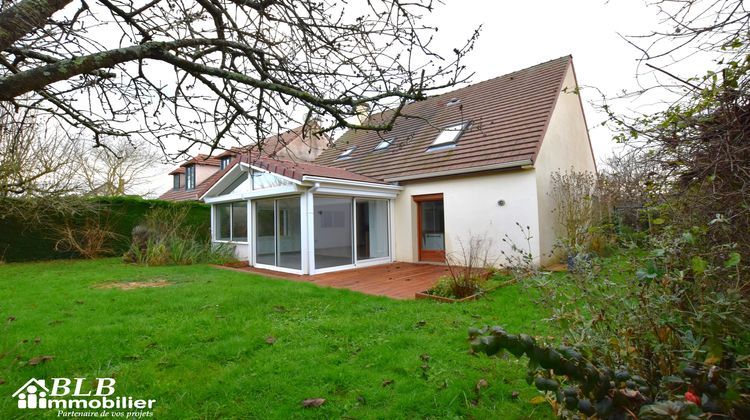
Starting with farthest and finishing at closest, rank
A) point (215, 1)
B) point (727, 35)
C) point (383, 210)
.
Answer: point (383, 210)
point (215, 1)
point (727, 35)

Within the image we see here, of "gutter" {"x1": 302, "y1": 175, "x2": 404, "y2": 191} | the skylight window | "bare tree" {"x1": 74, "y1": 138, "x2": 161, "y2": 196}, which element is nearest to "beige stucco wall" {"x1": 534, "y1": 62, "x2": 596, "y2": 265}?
the skylight window

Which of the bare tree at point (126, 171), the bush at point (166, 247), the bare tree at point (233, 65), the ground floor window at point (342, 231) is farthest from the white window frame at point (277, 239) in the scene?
the bare tree at point (126, 171)

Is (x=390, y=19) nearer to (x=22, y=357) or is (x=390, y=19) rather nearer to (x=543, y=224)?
(x=22, y=357)

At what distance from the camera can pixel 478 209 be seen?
10.1m

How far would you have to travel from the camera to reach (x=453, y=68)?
9.34 feet

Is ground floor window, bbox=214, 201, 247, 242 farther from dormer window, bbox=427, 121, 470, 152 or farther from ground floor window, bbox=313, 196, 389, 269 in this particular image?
dormer window, bbox=427, 121, 470, 152

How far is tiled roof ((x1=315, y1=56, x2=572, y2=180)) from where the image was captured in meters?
9.80

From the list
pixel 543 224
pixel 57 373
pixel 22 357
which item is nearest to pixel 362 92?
pixel 57 373

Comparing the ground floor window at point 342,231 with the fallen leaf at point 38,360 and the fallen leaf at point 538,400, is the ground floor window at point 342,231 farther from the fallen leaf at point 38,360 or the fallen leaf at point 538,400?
the fallen leaf at point 538,400

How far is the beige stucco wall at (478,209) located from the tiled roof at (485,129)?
501 mm

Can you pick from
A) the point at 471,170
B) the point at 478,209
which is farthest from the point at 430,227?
the point at 471,170

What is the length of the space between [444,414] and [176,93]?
3.84 metres

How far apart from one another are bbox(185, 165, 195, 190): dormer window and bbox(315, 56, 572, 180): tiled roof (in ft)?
37.3

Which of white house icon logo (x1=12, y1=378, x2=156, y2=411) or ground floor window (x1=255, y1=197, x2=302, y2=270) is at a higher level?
ground floor window (x1=255, y1=197, x2=302, y2=270)
